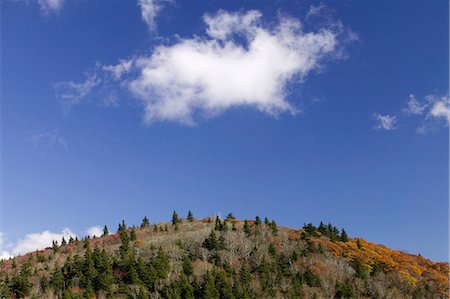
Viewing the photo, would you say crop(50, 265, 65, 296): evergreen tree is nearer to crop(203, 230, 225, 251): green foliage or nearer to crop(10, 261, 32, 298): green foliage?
crop(10, 261, 32, 298): green foliage

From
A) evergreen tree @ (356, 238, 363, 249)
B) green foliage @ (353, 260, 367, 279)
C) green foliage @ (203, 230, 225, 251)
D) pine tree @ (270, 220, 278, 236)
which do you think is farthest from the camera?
pine tree @ (270, 220, 278, 236)

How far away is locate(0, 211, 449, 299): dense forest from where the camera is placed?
70375 millimetres

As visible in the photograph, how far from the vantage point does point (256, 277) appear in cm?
7588

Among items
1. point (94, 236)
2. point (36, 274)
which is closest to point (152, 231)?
point (94, 236)

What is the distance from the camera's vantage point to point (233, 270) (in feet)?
251

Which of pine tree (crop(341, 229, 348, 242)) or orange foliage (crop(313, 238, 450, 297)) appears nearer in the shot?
orange foliage (crop(313, 238, 450, 297))

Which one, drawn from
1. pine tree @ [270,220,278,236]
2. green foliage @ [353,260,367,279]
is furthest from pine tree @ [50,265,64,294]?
green foliage @ [353,260,367,279]

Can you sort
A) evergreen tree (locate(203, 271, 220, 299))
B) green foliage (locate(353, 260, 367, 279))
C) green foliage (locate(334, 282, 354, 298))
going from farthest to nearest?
green foliage (locate(353, 260, 367, 279)) < green foliage (locate(334, 282, 354, 298)) < evergreen tree (locate(203, 271, 220, 299))

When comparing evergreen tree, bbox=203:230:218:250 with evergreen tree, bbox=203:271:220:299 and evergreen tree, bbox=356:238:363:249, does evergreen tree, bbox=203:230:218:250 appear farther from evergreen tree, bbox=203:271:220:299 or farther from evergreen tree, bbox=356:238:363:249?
evergreen tree, bbox=356:238:363:249

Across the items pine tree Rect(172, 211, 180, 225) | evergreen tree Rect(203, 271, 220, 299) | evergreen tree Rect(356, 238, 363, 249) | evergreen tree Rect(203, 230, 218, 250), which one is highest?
pine tree Rect(172, 211, 180, 225)

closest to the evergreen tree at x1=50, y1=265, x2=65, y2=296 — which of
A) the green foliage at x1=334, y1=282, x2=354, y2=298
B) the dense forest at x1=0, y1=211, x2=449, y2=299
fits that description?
the dense forest at x1=0, y1=211, x2=449, y2=299

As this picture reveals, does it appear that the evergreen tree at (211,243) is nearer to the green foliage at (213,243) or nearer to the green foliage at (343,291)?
the green foliage at (213,243)

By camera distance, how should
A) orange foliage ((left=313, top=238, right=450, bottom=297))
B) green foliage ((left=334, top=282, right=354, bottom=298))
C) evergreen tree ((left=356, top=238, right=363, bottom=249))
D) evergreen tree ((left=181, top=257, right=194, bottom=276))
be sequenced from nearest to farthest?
green foliage ((left=334, top=282, right=354, bottom=298)) < evergreen tree ((left=181, top=257, right=194, bottom=276)) < orange foliage ((left=313, top=238, right=450, bottom=297)) < evergreen tree ((left=356, top=238, right=363, bottom=249))

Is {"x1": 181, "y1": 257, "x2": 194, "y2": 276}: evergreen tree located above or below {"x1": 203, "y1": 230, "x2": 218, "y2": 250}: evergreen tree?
below
